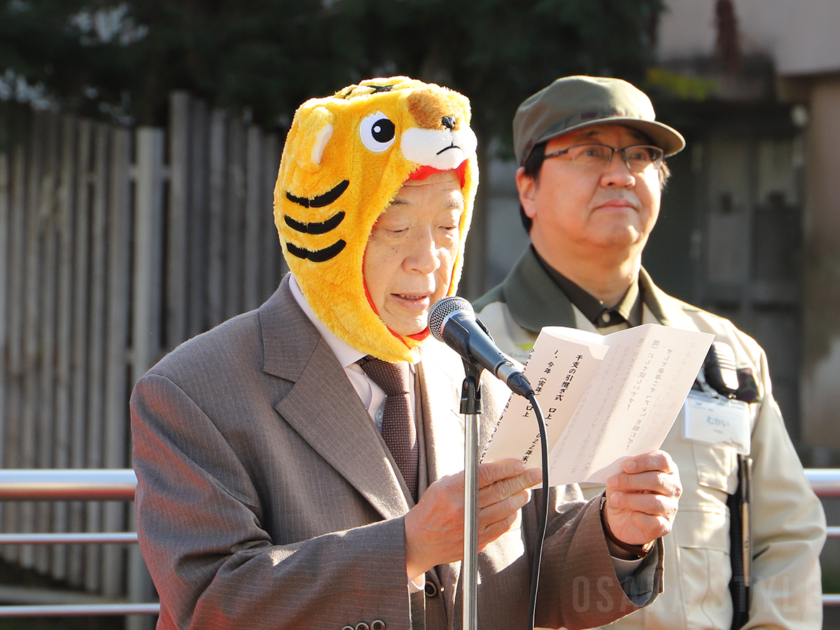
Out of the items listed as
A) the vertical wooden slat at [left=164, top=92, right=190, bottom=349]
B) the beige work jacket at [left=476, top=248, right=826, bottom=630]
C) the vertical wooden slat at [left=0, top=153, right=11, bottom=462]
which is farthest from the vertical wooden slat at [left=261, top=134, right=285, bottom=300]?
the beige work jacket at [left=476, top=248, right=826, bottom=630]

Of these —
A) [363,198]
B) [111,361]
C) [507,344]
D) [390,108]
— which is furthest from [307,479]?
[111,361]

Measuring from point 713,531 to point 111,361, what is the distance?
11.1 ft

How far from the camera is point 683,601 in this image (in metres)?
2.22

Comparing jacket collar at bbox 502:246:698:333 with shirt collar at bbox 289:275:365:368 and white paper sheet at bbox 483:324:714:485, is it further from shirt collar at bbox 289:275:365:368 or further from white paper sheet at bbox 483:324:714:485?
white paper sheet at bbox 483:324:714:485

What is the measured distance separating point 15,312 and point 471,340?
13.2 feet

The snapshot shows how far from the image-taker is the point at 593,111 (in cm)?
252

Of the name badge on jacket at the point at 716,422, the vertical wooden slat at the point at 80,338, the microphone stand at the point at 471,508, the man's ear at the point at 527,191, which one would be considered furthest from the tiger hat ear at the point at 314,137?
the vertical wooden slat at the point at 80,338

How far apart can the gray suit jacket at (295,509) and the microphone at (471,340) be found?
0.34 meters

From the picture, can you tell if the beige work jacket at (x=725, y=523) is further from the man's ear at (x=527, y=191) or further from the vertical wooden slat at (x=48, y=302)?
the vertical wooden slat at (x=48, y=302)

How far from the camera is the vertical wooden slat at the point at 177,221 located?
4.72 meters

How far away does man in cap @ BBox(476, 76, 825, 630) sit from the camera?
227 centimetres

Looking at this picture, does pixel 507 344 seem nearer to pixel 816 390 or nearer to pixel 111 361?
pixel 111 361

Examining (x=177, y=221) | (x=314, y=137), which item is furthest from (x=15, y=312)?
(x=314, y=137)

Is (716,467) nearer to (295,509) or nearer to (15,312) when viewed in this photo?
(295,509)
